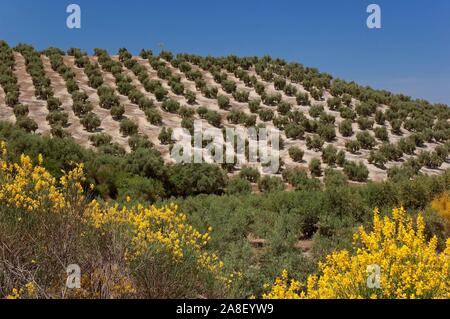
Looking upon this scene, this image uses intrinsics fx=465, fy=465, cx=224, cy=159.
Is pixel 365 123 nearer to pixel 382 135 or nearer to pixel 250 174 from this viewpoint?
pixel 382 135

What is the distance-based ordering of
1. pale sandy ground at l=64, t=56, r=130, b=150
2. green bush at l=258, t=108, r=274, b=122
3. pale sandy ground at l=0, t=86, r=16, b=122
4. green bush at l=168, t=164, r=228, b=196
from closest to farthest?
green bush at l=168, t=164, r=228, b=196, pale sandy ground at l=64, t=56, r=130, b=150, pale sandy ground at l=0, t=86, r=16, b=122, green bush at l=258, t=108, r=274, b=122

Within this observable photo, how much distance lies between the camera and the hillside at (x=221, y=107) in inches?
923

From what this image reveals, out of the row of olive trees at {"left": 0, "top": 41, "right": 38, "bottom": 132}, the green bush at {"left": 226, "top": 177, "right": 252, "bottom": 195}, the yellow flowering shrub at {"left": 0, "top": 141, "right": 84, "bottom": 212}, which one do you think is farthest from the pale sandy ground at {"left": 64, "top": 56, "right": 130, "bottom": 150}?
the yellow flowering shrub at {"left": 0, "top": 141, "right": 84, "bottom": 212}

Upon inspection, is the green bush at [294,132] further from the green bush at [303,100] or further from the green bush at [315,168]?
the green bush at [303,100]

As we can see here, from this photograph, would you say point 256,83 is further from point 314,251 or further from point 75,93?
point 314,251

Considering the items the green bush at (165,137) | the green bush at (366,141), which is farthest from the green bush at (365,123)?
the green bush at (165,137)

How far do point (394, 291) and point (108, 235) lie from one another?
341 centimetres

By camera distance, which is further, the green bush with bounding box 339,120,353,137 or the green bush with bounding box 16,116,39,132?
the green bush with bounding box 339,120,353,137

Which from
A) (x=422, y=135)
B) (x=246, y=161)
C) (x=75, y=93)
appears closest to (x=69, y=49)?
(x=75, y=93)

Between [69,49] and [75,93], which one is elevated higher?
[69,49]

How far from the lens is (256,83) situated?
34969 millimetres

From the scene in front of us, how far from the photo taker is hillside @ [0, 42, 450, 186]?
76.9 feet

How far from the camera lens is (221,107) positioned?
97.6 feet

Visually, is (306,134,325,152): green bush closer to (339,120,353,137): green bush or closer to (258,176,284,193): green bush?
(339,120,353,137): green bush
